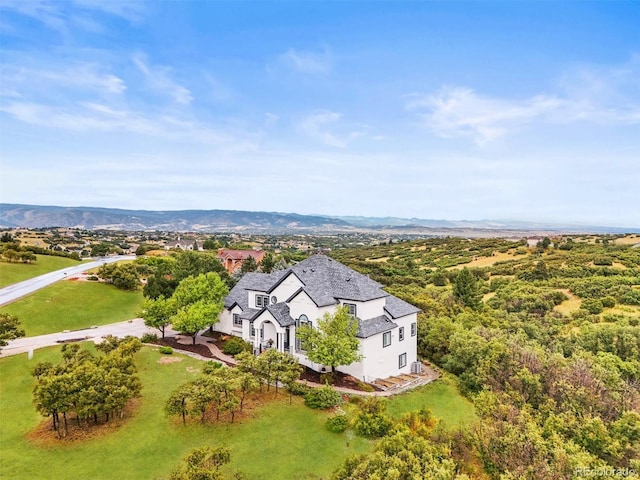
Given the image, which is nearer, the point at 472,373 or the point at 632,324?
the point at 472,373

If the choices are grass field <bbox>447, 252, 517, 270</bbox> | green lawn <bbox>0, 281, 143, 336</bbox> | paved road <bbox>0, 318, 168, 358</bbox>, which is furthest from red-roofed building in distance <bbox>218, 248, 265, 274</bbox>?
grass field <bbox>447, 252, 517, 270</bbox>

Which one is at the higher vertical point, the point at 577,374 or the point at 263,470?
the point at 577,374

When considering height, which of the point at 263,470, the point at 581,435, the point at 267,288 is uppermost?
the point at 267,288

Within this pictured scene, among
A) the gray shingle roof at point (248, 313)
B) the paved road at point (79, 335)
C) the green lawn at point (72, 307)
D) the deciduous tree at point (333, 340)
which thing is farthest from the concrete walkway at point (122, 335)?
the gray shingle roof at point (248, 313)

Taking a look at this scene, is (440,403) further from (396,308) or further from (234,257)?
(234,257)

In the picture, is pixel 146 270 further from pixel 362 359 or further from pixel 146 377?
pixel 362 359

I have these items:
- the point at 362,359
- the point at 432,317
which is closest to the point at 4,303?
the point at 362,359

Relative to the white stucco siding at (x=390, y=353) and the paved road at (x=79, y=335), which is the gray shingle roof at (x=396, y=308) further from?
the paved road at (x=79, y=335)

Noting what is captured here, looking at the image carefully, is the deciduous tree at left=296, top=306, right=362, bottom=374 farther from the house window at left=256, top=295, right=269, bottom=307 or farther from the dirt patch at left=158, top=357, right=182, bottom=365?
the dirt patch at left=158, top=357, right=182, bottom=365
